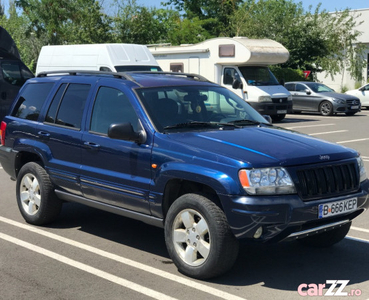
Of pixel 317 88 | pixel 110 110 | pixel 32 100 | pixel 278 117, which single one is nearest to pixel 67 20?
pixel 317 88

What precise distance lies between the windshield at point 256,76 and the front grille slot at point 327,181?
15.9 metres

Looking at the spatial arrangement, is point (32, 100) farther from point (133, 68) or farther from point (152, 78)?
point (133, 68)

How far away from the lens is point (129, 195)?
19.7 ft

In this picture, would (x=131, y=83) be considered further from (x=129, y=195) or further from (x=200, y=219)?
(x=200, y=219)

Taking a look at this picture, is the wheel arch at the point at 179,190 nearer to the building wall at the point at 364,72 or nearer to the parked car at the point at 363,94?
the parked car at the point at 363,94

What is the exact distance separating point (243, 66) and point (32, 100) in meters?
14.8

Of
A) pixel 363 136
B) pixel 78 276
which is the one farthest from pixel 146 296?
pixel 363 136

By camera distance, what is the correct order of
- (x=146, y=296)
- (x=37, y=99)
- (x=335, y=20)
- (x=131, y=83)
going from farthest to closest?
(x=335, y=20) < (x=37, y=99) < (x=131, y=83) < (x=146, y=296)

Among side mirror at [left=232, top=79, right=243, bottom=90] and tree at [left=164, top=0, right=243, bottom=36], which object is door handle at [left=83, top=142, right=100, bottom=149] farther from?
tree at [left=164, top=0, right=243, bottom=36]

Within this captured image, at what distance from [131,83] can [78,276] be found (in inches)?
80.0

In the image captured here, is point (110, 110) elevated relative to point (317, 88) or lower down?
elevated

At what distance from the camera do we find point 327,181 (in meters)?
5.43

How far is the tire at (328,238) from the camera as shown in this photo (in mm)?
6234

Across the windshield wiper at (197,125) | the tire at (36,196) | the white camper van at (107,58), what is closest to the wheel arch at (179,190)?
the windshield wiper at (197,125)
